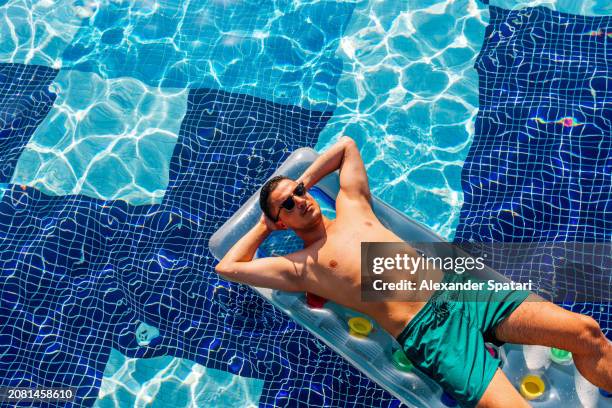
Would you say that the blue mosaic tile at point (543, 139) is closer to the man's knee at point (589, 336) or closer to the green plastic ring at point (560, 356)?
the green plastic ring at point (560, 356)

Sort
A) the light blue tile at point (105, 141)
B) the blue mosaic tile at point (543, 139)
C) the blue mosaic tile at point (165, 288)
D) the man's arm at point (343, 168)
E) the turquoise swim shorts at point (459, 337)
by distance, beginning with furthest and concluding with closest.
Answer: the light blue tile at point (105, 141), the blue mosaic tile at point (543, 139), the blue mosaic tile at point (165, 288), the man's arm at point (343, 168), the turquoise swim shorts at point (459, 337)

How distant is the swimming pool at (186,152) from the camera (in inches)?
172

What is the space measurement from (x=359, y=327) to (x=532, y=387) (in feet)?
3.47

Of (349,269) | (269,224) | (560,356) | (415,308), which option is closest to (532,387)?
(560,356)

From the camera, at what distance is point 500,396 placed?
3270mm

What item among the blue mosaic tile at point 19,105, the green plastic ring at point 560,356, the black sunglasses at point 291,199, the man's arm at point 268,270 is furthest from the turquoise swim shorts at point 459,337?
the blue mosaic tile at point 19,105

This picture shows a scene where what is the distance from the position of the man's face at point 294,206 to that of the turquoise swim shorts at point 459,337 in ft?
2.81

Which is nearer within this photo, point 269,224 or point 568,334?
point 568,334

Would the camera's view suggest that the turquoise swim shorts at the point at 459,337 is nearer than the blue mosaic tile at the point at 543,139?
Yes

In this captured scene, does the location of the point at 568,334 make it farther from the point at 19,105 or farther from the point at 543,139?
the point at 19,105

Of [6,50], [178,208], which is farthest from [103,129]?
[6,50]

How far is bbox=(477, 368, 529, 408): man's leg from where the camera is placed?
323 cm

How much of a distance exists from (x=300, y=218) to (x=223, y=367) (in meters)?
1.41

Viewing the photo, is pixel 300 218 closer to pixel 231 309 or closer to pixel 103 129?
pixel 231 309
